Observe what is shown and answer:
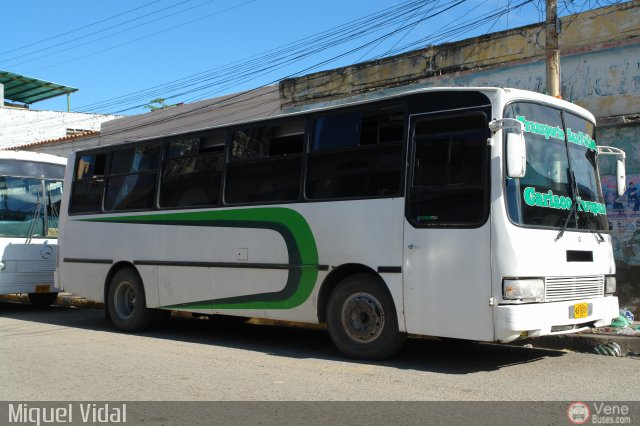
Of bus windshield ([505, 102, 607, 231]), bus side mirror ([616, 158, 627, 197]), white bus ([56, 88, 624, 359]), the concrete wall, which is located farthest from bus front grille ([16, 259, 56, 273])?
the concrete wall

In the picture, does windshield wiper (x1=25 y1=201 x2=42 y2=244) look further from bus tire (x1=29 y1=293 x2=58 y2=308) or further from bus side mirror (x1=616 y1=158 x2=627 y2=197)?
bus side mirror (x1=616 y1=158 x2=627 y2=197)

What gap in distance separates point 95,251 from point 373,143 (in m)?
5.66

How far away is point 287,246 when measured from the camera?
8.23 metres

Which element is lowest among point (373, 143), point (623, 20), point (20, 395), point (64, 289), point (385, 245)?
point (20, 395)

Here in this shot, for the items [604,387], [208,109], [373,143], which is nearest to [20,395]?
[373,143]

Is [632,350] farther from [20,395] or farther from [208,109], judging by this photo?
[208,109]

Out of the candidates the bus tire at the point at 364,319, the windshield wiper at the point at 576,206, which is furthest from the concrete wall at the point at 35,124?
the windshield wiper at the point at 576,206

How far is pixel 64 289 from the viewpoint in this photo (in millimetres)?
11453

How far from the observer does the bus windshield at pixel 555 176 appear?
663 centimetres

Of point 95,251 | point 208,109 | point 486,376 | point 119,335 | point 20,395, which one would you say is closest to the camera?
point 20,395

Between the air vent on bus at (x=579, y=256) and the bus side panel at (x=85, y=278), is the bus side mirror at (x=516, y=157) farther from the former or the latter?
the bus side panel at (x=85, y=278)

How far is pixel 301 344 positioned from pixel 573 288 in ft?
12.4

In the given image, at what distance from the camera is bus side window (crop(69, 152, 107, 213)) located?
11070 millimetres

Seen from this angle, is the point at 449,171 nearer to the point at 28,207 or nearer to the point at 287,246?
the point at 287,246
